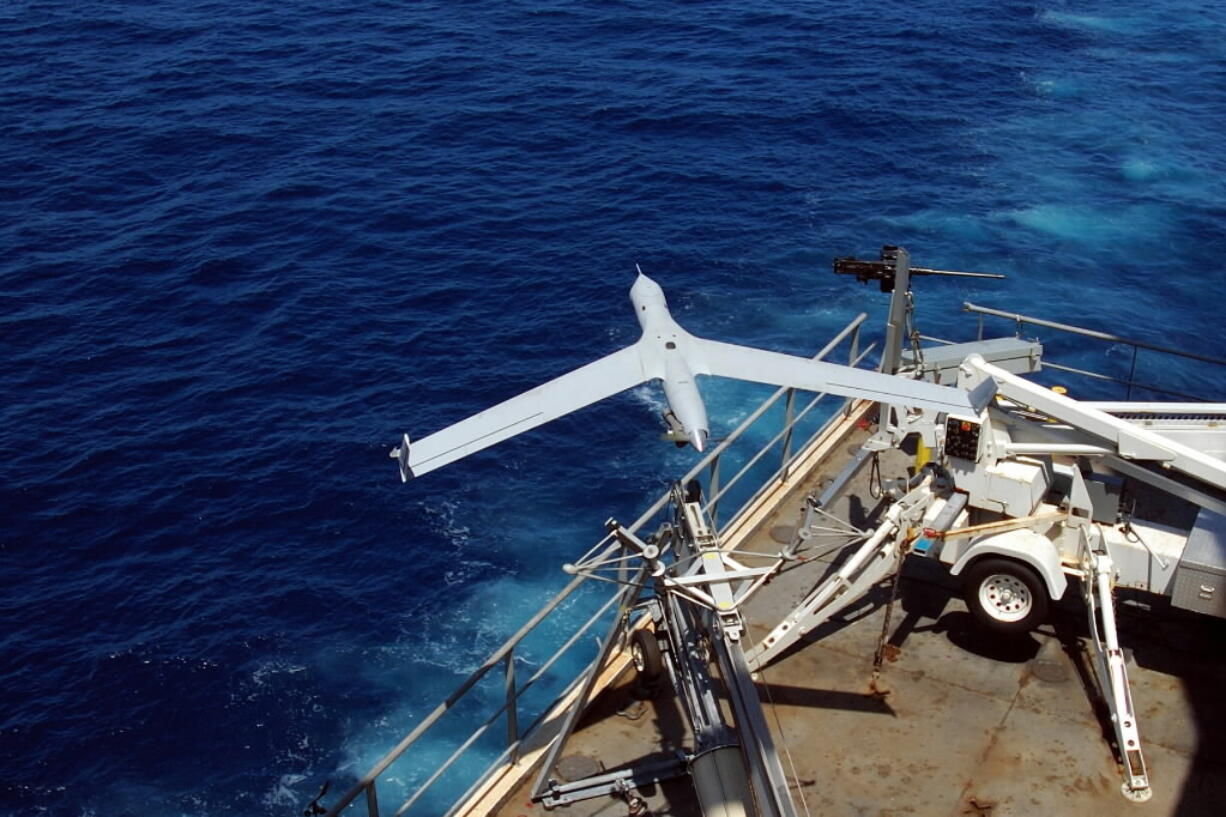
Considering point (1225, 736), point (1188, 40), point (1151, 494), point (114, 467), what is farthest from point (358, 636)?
point (1188, 40)

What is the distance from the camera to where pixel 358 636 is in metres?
39.3

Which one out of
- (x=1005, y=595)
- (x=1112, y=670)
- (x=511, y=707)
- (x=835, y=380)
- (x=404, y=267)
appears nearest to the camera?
(x=511, y=707)

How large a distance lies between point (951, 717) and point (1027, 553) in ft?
8.60

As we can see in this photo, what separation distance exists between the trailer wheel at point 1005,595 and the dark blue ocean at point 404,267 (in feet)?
71.6

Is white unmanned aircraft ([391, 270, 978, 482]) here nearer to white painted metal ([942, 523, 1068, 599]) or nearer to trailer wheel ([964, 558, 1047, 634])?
white painted metal ([942, 523, 1068, 599])

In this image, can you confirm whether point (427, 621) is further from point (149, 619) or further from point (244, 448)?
point (244, 448)

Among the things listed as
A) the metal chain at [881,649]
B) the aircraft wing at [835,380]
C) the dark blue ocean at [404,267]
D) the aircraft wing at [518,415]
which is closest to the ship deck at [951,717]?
the metal chain at [881,649]

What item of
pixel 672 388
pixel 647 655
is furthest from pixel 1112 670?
pixel 672 388

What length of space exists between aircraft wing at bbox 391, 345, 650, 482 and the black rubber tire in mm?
3606

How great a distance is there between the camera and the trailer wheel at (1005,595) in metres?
18.2

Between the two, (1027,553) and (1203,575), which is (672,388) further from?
(1203,575)

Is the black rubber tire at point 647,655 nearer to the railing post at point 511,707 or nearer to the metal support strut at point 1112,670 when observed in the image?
the railing post at point 511,707

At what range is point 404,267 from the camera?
5834 cm

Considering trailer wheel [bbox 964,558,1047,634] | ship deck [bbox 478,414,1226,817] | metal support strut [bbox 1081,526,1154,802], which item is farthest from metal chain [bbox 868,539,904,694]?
metal support strut [bbox 1081,526,1154,802]
